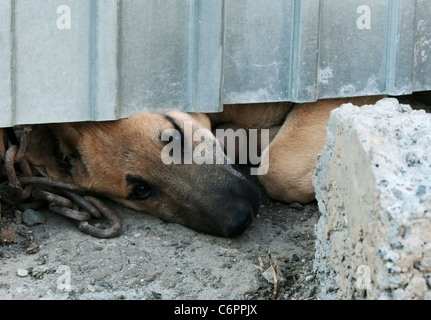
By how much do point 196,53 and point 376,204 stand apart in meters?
1.73

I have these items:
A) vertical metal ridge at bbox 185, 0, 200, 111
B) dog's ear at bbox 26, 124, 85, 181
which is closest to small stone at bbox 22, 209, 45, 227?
dog's ear at bbox 26, 124, 85, 181

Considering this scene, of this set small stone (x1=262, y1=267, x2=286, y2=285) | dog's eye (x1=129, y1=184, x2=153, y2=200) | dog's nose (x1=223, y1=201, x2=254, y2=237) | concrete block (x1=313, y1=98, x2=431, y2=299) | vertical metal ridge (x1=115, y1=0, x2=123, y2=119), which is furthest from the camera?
dog's eye (x1=129, y1=184, x2=153, y2=200)

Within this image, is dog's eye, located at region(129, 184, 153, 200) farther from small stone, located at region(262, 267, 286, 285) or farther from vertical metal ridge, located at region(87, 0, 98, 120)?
small stone, located at region(262, 267, 286, 285)

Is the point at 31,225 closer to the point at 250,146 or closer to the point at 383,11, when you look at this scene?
the point at 250,146

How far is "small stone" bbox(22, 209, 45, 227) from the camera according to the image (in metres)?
3.79

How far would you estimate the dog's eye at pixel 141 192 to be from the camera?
158 inches

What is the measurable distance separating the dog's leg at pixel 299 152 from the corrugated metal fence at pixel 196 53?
29cm

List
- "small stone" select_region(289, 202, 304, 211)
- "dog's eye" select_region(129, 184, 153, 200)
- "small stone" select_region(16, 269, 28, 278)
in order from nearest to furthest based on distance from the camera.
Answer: "small stone" select_region(16, 269, 28, 278)
"dog's eye" select_region(129, 184, 153, 200)
"small stone" select_region(289, 202, 304, 211)

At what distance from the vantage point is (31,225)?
378 centimetres

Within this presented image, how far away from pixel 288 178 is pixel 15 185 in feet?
5.32

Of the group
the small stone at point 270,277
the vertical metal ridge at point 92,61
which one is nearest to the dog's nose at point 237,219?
the small stone at point 270,277

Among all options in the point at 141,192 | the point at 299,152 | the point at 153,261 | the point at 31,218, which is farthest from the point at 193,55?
the point at 31,218

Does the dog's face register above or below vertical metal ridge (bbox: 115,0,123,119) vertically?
below

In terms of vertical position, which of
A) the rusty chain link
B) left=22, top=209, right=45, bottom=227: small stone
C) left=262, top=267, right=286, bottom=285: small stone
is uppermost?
the rusty chain link
